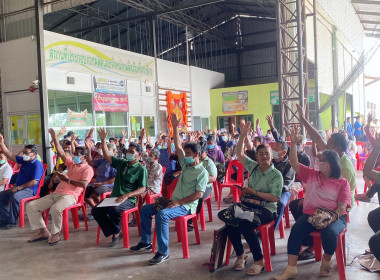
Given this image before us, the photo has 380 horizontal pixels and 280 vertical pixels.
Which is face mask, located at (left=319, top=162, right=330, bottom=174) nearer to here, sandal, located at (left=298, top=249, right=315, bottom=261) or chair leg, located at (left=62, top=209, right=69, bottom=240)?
sandal, located at (left=298, top=249, right=315, bottom=261)

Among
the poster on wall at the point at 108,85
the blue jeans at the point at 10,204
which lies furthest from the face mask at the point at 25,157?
the poster on wall at the point at 108,85

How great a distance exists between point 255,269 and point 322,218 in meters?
0.70

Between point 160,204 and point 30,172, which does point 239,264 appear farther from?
point 30,172

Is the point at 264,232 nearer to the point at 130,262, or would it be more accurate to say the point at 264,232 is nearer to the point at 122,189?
the point at 130,262

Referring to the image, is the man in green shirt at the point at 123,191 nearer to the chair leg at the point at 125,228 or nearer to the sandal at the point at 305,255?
the chair leg at the point at 125,228

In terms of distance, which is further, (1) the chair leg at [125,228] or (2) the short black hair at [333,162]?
(1) the chair leg at [125,228]

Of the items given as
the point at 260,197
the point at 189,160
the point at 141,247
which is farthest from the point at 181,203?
the point at 260,197

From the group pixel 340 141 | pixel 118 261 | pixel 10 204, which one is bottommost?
pixel 118 261

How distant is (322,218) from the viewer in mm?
2750

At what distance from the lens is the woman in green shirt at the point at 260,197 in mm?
3018

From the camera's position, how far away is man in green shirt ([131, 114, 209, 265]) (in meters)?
3.32

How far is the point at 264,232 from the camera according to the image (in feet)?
10.2

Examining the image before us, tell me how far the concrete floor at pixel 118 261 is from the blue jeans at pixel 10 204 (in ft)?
1.70

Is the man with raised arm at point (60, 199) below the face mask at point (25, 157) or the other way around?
below
